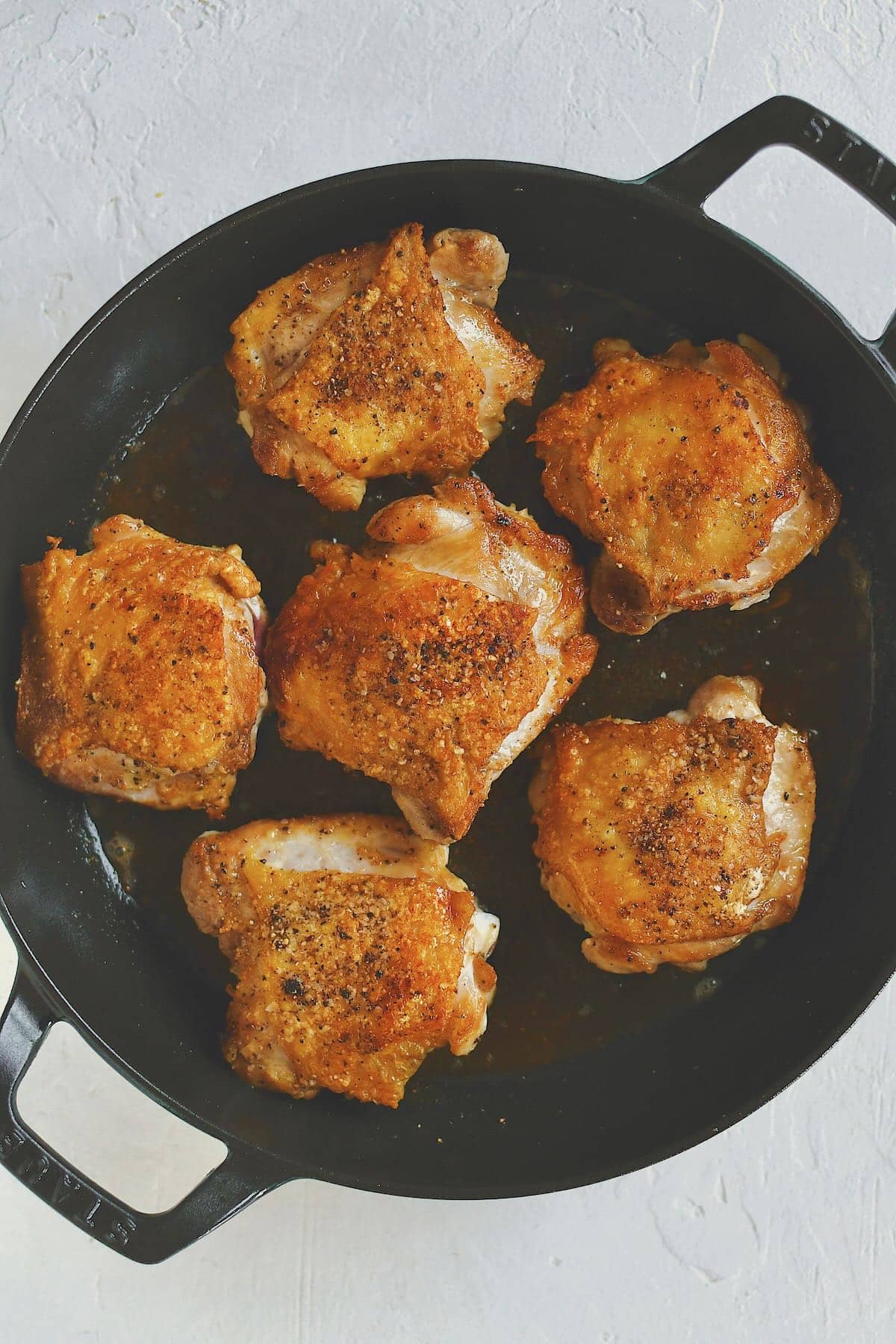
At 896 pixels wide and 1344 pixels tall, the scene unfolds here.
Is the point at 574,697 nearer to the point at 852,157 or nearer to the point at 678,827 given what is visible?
the point at 678,827

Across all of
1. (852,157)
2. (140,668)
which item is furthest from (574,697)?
(852,157)

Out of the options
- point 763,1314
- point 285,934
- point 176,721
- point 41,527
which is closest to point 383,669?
point 176,721

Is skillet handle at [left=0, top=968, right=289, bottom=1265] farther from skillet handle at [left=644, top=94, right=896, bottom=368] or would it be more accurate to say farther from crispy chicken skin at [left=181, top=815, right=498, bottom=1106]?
skillet handle at [left=644, top=94, right=896, bottom=368]

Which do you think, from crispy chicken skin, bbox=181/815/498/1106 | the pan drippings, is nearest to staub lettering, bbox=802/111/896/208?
the pan drippings

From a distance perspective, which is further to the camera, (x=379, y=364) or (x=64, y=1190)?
(x=379, y=364)

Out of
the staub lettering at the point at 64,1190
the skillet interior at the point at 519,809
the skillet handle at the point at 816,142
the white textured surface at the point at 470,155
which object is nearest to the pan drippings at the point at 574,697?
the skillet interior at the point at 519,809

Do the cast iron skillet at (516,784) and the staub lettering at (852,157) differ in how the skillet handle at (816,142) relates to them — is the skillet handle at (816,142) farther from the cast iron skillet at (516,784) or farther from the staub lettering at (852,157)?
the cast iron skillet at (516,784)

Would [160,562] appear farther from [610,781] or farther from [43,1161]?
[43,1161]
